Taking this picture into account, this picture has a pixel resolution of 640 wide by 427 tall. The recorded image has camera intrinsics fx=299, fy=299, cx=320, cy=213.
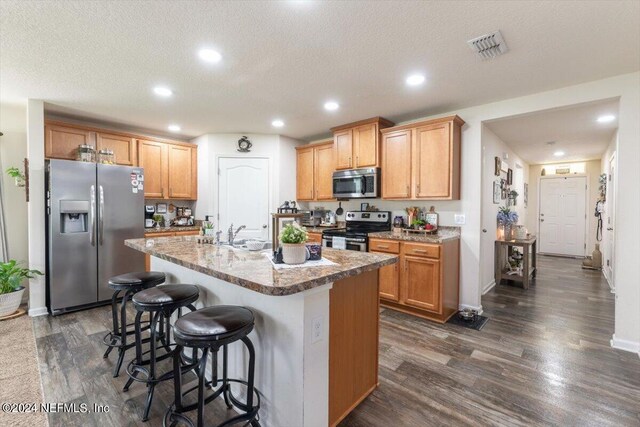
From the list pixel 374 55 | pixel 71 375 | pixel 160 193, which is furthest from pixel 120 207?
pixel 374 55

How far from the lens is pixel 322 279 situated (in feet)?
4.68

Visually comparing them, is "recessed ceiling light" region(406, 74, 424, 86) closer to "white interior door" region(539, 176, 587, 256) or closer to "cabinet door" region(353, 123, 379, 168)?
"cabinet door" region(353, 123, 379, 168)

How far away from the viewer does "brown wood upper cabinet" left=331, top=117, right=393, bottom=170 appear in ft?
13.2

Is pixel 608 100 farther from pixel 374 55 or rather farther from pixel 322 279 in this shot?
pixel 322 279

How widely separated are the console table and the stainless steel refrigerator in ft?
17.4

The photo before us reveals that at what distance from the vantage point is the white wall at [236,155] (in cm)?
494

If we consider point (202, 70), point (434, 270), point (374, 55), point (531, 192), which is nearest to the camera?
point (374, 55)

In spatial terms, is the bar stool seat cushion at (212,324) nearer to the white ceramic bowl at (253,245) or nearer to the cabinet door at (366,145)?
the white ceramic bowl at (253,245)

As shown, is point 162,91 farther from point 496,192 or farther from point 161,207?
point 496,192

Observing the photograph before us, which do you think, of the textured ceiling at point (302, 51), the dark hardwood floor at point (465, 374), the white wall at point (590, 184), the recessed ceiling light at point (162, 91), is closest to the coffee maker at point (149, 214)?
the dark hardwood floor at point (465, 374)

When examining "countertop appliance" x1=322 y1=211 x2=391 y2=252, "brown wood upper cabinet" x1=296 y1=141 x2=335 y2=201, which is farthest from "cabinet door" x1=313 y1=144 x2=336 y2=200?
"countertop appliance" x1=322 y1=211 x2=391 y2=252

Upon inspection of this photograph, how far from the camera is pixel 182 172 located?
4.96 metres

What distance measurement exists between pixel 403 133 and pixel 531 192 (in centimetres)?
584

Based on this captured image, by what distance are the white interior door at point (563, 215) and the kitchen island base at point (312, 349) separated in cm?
749
